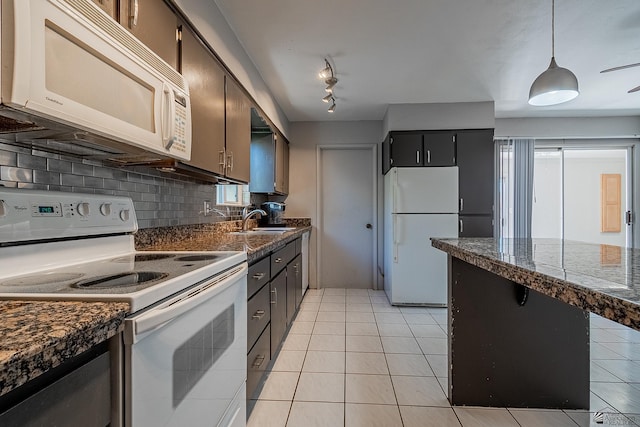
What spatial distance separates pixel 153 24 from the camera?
1.30 m

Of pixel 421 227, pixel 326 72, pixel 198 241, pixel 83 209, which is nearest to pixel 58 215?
pixel 83 209

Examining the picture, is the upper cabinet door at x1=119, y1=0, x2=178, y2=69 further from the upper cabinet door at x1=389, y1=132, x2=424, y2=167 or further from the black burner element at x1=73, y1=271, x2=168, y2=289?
the upper cabinet door at x1=389, y1=132, x2=424, y2=167

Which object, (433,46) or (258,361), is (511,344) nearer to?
(258,361)

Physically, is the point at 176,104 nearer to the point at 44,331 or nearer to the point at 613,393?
the point at 44,331

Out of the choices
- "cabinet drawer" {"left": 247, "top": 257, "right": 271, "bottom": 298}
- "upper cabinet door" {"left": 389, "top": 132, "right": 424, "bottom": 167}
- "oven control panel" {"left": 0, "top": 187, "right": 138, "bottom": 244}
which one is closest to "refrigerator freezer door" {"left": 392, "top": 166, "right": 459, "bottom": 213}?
"upper cabinet door" {"left": 389, "top": 132, "right": 424, "bottom": 167}

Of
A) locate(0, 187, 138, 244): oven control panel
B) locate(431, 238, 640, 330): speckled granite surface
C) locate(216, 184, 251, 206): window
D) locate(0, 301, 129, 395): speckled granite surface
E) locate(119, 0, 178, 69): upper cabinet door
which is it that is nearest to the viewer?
locate(0, 301, 129, 395): speckled granite surface

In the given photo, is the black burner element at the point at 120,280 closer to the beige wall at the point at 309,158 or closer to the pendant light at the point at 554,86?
the pendant light at the point at 554,86

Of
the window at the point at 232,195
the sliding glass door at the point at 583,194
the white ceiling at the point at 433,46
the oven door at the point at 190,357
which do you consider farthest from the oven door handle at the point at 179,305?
the sliding glass door at the point at 583,194

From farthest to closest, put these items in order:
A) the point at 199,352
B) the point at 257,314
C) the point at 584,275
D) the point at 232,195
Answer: the point at 232,195 < the point at 257,314 < the point at 199,352 < the point at 584,275

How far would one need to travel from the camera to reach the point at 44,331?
0.50 m

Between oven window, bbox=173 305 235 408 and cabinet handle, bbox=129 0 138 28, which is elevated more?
cabinet handle, bbox=129 0 138 28

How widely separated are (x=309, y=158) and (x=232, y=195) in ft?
5.66

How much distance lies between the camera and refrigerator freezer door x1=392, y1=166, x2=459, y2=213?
3619 mm

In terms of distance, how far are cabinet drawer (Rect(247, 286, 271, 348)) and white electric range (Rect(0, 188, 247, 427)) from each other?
151 millimetres
